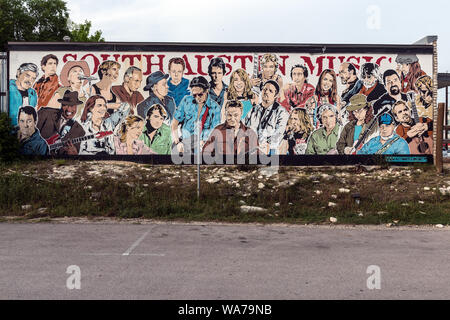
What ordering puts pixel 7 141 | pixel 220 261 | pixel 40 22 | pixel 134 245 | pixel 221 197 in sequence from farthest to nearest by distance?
pixel 40 22, pixel 7 141, pixel 221 197, pixel 134 245, pixel 220 261

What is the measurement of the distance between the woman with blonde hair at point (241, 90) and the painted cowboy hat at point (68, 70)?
5.70 meters

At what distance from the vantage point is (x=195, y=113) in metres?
15.5

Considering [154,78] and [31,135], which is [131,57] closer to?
[154,78]

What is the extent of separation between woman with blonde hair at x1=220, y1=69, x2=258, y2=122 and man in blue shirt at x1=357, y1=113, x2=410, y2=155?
4825mm

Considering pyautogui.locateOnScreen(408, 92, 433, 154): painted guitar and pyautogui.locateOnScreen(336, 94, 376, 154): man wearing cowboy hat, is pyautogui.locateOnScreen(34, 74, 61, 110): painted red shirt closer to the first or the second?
pyautogui.locateOnScreen(336, 94, 376, 154): man wearing cowboy hat

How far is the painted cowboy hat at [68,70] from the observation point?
50.9 feet

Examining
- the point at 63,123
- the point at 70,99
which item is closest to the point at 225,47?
the point at 70,99

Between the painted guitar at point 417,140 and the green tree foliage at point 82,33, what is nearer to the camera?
the painted guitar at point 417,140

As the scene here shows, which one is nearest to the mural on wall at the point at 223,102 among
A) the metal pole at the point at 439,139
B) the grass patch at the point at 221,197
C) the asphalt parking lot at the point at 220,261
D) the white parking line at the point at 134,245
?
the metal pole at the point at 439,139

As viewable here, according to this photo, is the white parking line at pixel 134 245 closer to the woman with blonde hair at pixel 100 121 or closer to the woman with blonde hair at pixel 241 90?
the woman with blonde hair at pixel 100 121

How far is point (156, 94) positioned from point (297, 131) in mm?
5850

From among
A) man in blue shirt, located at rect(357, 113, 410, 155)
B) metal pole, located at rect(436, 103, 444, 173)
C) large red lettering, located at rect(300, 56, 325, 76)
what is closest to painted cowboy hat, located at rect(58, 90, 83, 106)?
large red lettering, located at rect(300, 56, 325, 76)

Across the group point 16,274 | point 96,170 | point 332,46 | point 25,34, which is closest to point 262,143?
point 332,46

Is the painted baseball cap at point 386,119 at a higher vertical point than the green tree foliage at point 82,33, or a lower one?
lower
